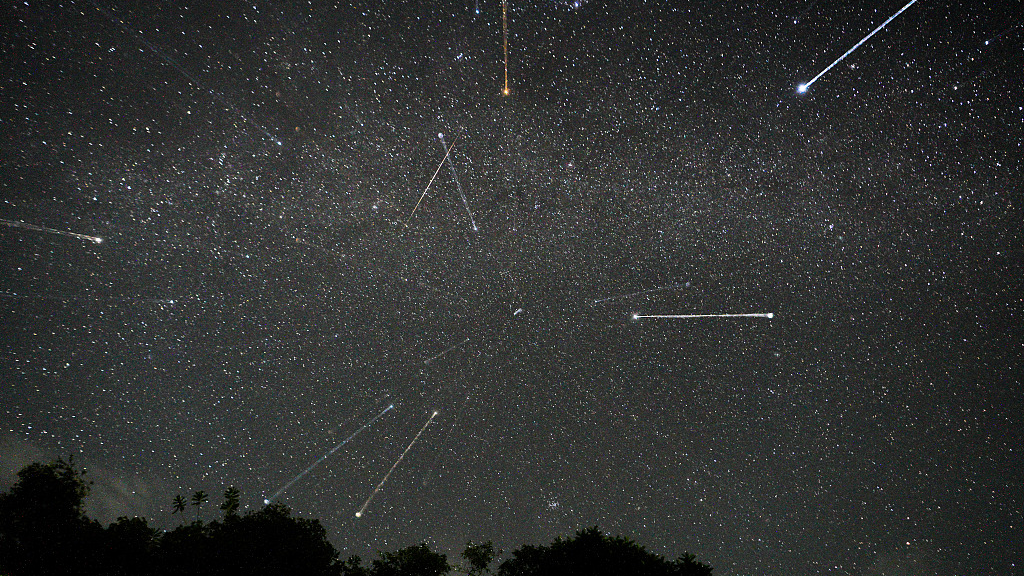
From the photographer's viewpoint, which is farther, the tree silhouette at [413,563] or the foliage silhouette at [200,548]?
the tree silhouette at [413,563]

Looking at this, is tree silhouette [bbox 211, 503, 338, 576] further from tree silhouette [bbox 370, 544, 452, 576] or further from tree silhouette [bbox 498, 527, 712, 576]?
tree silhouette [bbox 498, 527, 712, 576]

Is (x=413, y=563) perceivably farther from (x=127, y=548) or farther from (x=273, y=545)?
(x=127, y=548)

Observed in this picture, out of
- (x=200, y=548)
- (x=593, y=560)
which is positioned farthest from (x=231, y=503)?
(x=593, y=560)

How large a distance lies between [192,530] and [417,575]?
5360 millimetres

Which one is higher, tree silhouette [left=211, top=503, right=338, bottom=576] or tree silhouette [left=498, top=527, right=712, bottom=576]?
tree silhouette [left=498, top=527, right=712, bottom=576]

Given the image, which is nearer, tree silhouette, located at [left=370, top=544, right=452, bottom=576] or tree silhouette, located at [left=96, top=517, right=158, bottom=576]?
tree silhouette, located at [left=96, top=517, right=158, bottom=576]

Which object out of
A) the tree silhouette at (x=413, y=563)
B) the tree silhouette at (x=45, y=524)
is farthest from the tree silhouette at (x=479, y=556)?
the tree silhouette at (x=45, y=524)

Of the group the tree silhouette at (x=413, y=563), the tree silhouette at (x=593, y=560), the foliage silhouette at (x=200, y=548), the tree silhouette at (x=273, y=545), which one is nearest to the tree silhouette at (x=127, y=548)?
the foliage silhouette at (x=200, y=548)

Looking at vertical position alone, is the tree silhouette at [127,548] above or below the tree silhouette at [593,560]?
below

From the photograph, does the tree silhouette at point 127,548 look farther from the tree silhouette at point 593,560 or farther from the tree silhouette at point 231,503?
the tree silhouette at point 593,560

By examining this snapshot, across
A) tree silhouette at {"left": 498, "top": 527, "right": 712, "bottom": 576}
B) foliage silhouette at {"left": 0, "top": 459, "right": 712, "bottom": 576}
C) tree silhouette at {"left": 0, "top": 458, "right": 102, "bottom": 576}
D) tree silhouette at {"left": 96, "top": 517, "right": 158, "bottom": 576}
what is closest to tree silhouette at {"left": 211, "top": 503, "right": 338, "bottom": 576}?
foliage silhouette at {"left": 0, "top": 459, "right": 712, "bottom": 576}

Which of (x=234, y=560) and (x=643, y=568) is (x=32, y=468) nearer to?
(x=234, y=560)

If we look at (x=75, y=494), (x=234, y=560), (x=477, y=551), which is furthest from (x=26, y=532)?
(x=477, y=551)

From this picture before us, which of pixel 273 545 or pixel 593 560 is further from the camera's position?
pixel 273 545
